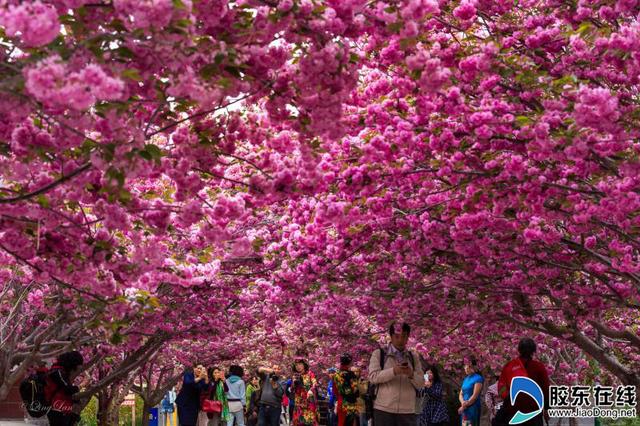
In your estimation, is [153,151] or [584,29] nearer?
[153,151]

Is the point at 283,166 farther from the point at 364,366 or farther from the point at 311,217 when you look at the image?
the point at 364,366

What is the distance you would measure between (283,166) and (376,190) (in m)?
3.63

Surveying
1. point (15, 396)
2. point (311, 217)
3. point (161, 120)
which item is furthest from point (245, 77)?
point (15, 396)

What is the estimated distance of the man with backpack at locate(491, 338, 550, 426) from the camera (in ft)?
32.7

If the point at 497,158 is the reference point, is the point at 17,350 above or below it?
below

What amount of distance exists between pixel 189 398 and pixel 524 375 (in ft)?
24.4

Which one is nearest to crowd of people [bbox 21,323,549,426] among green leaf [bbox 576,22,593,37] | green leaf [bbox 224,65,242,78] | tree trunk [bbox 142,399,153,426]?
green leaf [bbox 576,22,593,37]

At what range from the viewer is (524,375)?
32.8 ft

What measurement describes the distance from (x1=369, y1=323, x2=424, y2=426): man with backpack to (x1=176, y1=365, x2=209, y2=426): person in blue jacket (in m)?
6.34

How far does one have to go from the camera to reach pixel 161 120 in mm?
6645

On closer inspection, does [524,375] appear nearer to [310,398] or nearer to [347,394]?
[347,394]

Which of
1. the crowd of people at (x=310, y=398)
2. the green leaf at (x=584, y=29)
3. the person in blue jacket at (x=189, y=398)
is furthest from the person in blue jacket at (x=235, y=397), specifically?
the green leaf at (x=584, y=29)

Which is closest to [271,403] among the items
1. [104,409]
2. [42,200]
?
[104,409]

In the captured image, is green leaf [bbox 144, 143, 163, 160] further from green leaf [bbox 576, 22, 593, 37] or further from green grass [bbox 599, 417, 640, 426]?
green grass [bbox 599, 417, 640, 426]
